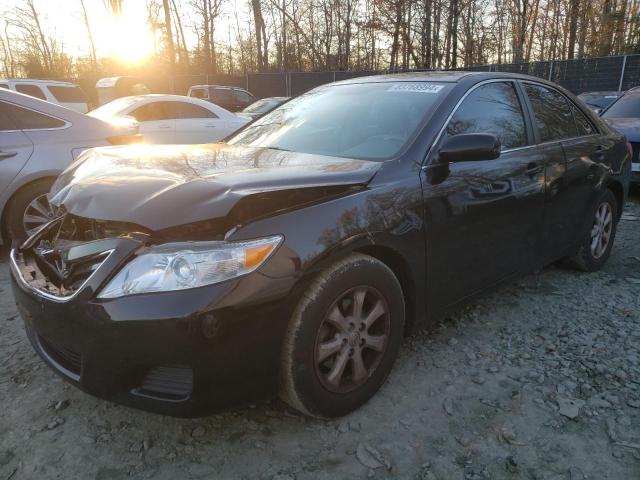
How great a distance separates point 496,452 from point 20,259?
7.88 feet

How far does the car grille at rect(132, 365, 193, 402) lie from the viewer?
1863 millimetres

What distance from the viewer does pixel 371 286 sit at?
2262 millimetres

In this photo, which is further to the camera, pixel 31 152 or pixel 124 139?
pixel 124 139

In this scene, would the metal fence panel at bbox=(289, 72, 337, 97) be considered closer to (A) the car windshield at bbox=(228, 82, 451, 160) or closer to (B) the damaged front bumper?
(A) the car windshield at bbox=(228, 82, 451, 160)

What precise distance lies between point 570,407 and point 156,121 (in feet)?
25.9

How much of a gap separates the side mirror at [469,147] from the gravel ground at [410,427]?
1.15m

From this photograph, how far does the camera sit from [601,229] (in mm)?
4270

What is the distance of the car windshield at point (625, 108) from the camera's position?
7.90 metres

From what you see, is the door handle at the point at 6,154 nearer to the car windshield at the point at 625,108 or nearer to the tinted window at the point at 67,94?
the car windshield at the point at 625,108

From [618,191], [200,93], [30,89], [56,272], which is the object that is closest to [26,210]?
[56,272]

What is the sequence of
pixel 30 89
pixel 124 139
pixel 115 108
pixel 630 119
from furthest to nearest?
1. pixel 30 89
2. pixel 115 108
3. pixel 630 119
4. pixel 124 139

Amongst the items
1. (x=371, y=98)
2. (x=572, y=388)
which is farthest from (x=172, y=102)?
(x=572, y=388)

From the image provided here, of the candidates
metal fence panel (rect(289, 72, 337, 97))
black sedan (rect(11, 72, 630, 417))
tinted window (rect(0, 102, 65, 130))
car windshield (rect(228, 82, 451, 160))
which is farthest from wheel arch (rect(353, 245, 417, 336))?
metal fence panel (rect(289, 72, 337, 97))

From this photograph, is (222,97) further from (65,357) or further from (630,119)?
(65,357)
